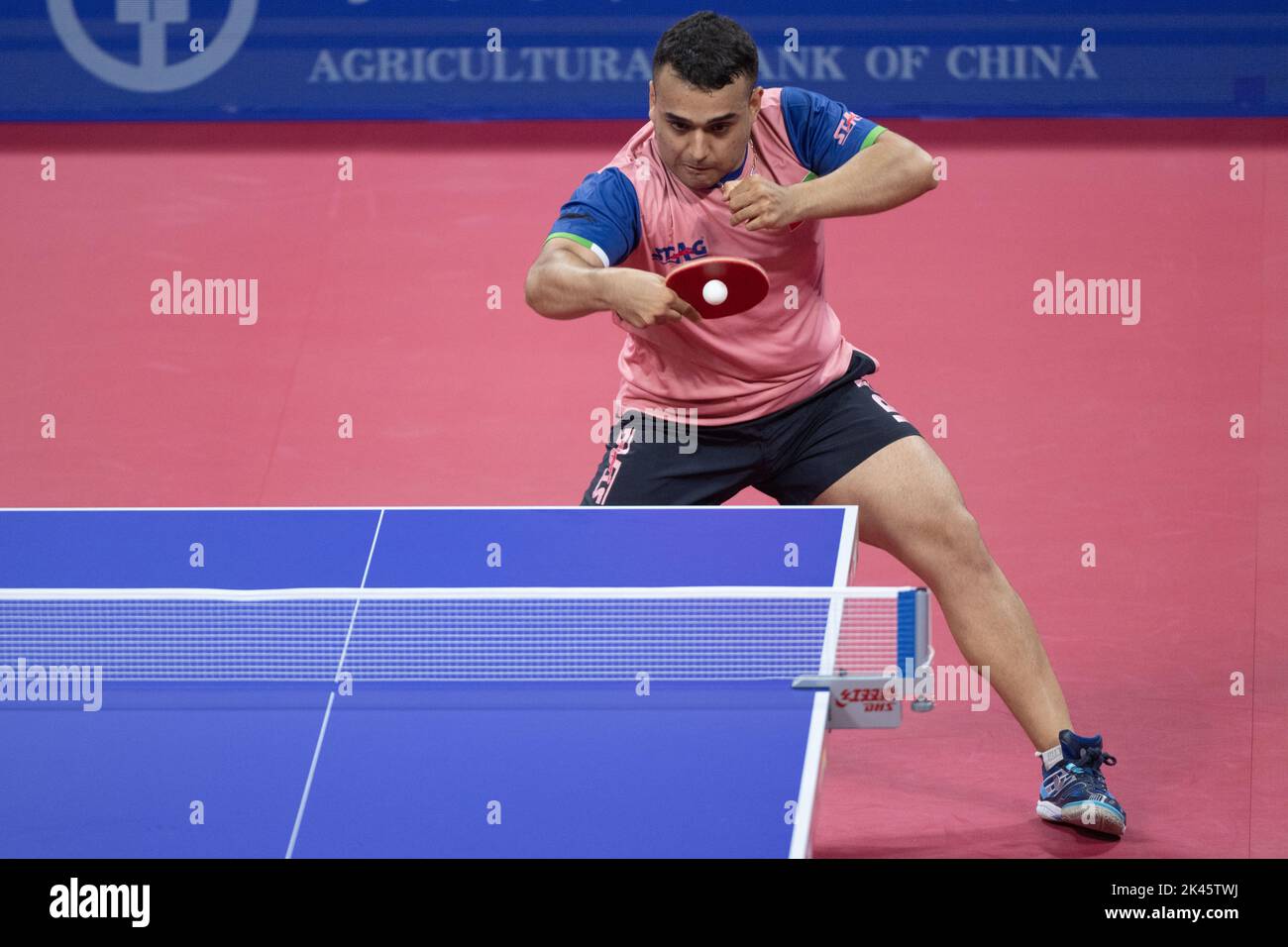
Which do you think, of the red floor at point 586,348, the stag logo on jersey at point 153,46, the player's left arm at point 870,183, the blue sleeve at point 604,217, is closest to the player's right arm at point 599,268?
the blue sleeve at point 604,217

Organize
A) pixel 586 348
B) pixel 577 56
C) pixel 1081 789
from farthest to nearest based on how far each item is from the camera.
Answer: pixel 577 56 < pixel 586 348 < pixel 1081 789

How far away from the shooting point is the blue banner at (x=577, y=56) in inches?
336

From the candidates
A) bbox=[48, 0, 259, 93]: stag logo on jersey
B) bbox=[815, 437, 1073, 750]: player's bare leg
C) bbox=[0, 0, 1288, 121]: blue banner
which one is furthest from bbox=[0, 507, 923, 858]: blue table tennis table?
bbox=[48, 0, 259, 93]: stag logo on jersey

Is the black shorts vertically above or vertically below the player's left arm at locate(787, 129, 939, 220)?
below

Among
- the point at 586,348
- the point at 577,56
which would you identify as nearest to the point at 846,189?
the point at 586,348

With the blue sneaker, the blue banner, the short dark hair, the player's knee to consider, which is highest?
the blue banner

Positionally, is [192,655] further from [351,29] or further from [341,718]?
[351,29]

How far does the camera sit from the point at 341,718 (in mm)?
3541

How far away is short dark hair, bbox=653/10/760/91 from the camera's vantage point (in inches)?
166

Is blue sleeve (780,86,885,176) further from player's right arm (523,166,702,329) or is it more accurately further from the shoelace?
the shoelace

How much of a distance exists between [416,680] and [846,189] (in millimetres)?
1583

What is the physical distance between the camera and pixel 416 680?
366cm

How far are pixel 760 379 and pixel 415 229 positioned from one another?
421 centimetres

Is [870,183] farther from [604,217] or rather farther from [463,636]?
[463,636]
